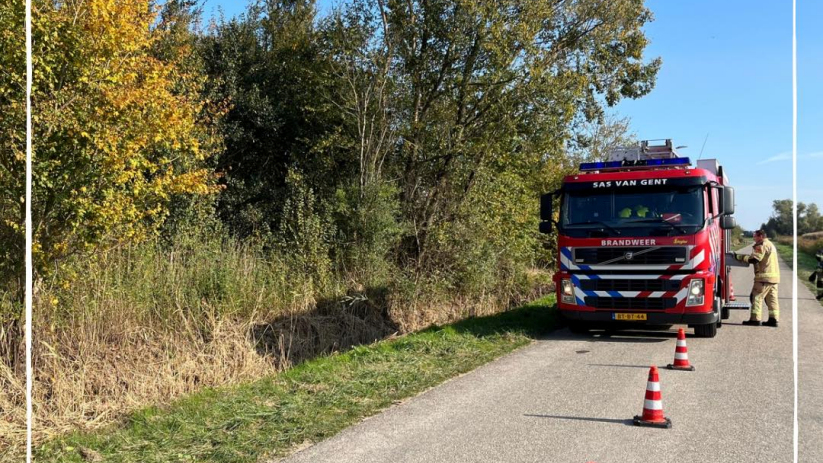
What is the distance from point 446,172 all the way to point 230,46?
7371mm

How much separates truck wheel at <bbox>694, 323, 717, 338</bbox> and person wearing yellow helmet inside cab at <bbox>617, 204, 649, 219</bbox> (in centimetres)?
225

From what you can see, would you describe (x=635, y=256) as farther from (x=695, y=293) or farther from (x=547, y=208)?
(x=547, y=208)

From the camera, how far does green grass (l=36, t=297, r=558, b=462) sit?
538cm

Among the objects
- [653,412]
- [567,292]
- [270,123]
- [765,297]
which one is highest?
[270,123]

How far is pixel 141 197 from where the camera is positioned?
903 cm

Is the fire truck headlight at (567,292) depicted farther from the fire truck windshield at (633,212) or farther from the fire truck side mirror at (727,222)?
the fire truck side mirror at (727,222)

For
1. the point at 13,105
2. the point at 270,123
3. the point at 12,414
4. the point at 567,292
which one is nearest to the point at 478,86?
the point at 270,123

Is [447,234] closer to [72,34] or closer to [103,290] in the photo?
[103,290]

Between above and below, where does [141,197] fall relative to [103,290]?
above

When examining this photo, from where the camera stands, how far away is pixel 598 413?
624cm

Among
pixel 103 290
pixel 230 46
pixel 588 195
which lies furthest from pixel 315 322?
pixel 230 46

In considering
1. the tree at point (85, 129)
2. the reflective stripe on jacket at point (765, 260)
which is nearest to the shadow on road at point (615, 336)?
the reflective stripe on jacket at point (765, 260)

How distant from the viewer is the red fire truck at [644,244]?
10.1 metres

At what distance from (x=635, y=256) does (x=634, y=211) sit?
0.78 m
